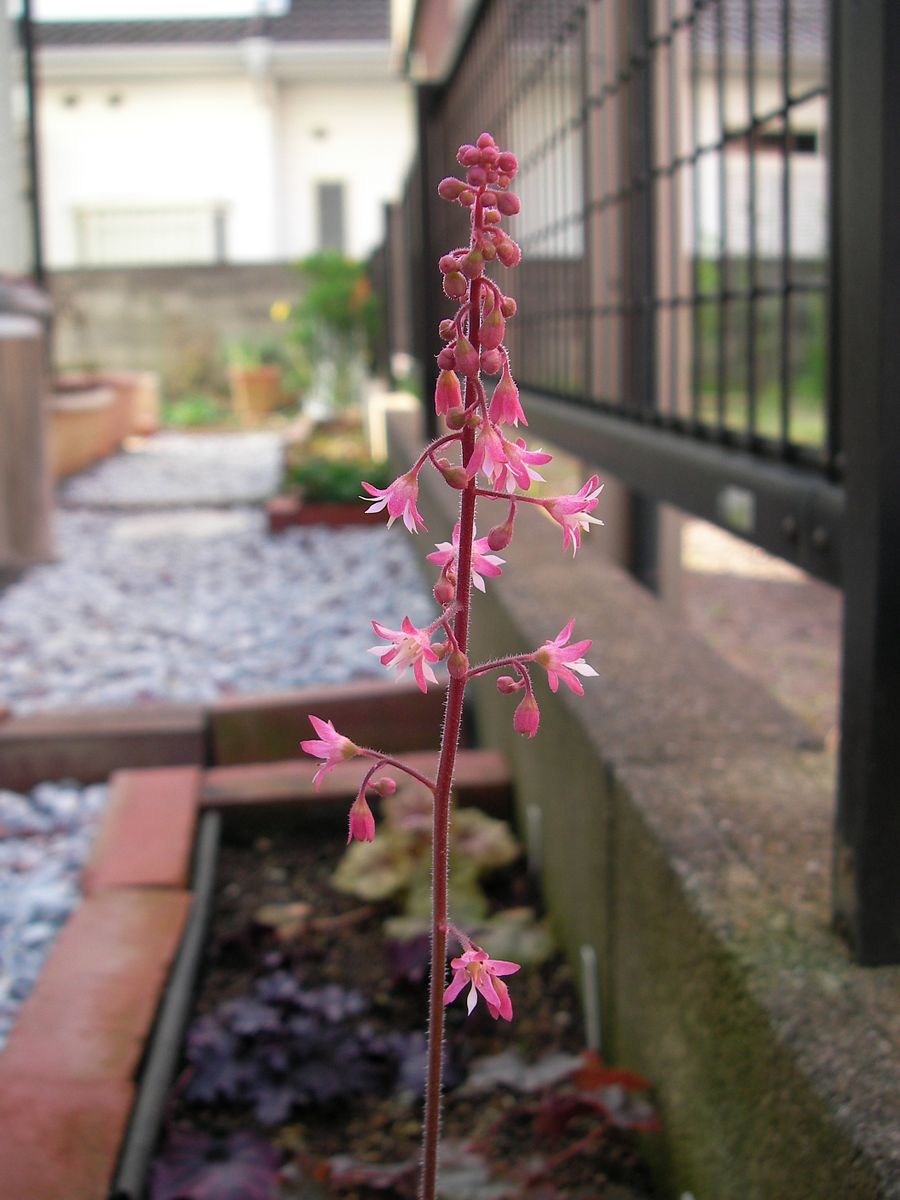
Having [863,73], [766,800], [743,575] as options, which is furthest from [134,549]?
[863,73]

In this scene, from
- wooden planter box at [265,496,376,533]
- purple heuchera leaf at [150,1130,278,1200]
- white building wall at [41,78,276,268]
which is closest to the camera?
purple heuchera leaf at [150,1130,278,1200]

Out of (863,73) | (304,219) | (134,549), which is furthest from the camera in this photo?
(304,219)

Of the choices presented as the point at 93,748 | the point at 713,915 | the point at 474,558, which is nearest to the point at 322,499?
the point at 93,748

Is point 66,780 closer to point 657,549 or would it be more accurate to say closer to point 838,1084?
point 657,549

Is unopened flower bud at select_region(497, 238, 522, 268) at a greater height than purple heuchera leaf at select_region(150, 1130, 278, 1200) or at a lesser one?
greater

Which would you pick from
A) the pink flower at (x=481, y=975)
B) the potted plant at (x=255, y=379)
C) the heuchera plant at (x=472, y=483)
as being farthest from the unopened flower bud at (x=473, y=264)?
the potted plant at (x=255, y=379)

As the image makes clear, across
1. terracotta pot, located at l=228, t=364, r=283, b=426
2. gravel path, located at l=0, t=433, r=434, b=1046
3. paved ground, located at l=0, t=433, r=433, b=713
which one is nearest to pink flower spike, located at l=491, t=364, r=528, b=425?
gravel path, located at l=0, t=433, r=434, b=1046

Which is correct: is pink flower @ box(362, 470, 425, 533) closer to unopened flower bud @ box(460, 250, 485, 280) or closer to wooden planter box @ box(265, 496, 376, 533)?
unopened flower bud @ box(460, 250, 485, 280)

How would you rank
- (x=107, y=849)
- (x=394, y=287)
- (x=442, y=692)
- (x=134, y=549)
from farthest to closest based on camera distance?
(x=394, y=287) → (x=134, y=549) → (x=442, y=692) → (x=107, y=849)
